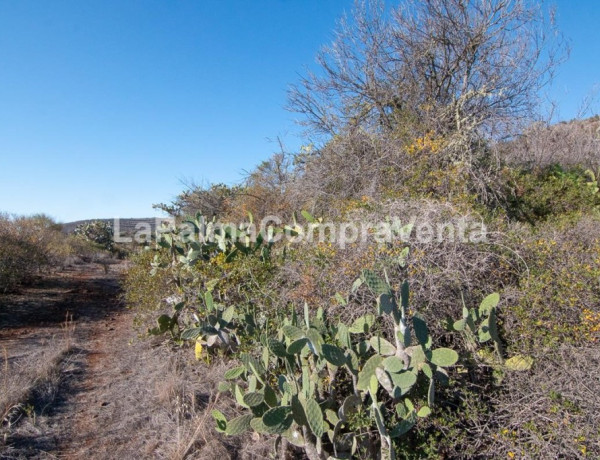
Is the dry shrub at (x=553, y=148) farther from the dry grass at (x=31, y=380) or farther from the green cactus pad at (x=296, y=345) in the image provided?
the dry grass at (x=31, y=380)

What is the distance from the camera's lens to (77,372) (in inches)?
151

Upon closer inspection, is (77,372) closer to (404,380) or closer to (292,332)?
(292,332)

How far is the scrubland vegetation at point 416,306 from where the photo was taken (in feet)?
6.98

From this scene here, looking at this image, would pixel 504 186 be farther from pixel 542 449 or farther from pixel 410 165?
pixel 542 449

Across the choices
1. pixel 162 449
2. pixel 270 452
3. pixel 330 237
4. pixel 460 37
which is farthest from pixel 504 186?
pixel 162 449

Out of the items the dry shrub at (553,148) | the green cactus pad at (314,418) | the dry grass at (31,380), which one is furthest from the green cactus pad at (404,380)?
the dry shrub at (553,148)

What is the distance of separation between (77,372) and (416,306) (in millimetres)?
3282

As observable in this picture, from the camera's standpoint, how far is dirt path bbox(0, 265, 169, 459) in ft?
8.82

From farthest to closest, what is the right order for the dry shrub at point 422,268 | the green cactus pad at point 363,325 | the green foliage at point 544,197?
the green foliage at point 544,197 → the dry shrub at point 422,268 → the green cactus pad at point 363,325

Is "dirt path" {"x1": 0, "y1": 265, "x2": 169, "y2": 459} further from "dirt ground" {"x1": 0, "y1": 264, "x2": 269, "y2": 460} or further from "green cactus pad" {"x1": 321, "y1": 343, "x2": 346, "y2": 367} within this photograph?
"green cactus pad" {"x1": 321, "y1": 343, "x2": 346, "y2": 367}

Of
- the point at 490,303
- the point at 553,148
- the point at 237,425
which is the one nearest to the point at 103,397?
the point at 237,425

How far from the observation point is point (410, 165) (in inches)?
243

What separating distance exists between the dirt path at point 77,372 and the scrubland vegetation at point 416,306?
0.48 meters

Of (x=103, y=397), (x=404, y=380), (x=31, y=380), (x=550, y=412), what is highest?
(x=404, y=380)
